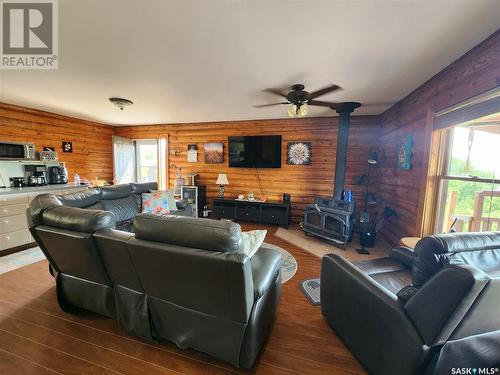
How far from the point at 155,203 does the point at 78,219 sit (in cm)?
215

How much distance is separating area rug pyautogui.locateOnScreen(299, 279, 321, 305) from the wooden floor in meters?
0.10

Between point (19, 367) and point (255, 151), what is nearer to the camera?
point (19, 367)

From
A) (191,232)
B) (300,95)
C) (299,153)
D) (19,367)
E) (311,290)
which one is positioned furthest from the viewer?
(299,153)

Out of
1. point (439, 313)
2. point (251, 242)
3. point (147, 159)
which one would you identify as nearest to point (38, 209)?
point (251, 242)

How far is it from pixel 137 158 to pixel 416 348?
6.68 meters

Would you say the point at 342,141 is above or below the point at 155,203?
above

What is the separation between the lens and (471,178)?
201cm

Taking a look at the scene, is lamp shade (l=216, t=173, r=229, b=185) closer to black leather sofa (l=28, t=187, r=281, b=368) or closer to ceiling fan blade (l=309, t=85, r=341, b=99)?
ceiling fan blade (l=309, t=85, r=341, b=99)

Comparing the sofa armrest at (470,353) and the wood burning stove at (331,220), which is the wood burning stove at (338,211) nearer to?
the wood burning stove at (331,220)

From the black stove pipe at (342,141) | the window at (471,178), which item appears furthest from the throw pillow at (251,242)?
the black stove pipe at (342,141)

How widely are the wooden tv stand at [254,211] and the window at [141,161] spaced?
2058 millimetres

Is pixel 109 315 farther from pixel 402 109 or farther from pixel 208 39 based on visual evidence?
pixel 402 109

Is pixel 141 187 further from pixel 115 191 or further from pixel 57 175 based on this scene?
pixel 57 175

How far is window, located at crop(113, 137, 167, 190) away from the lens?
5.67 m
